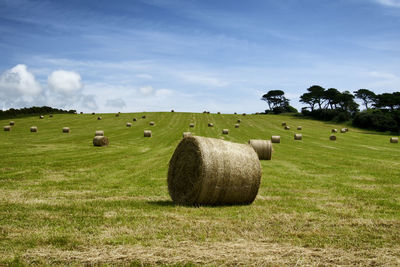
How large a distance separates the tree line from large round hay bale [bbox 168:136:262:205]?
70911 millimetres

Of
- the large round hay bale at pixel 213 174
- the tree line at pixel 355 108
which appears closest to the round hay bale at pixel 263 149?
the large round hay bale at pixel 213 174

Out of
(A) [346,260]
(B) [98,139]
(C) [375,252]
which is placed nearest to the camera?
(A) [346,260]

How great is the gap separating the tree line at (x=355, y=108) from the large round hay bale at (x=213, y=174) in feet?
233

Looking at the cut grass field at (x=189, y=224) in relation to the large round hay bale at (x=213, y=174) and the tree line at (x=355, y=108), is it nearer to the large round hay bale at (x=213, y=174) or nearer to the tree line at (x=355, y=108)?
the large round hay bale at (x=213, y=174)

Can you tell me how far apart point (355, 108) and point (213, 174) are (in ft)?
329

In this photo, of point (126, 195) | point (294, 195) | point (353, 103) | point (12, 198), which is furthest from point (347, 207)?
point (353, 103)

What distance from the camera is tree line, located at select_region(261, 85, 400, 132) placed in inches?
2916

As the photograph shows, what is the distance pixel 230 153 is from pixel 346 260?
211 inches

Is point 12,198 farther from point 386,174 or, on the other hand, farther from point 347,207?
point 386,174

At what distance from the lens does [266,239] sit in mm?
7621

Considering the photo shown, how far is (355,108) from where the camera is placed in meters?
101

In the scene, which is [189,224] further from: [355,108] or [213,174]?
[355,108]

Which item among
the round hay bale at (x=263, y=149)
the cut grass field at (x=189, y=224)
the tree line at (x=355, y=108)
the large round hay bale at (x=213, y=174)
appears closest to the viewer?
the cut grass field at (x=189, y=224)

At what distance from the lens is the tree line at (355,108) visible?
2916 inches
